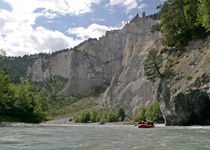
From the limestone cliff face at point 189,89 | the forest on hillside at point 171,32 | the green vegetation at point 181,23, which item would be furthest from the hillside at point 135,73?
the forest on hillside at point 171,32

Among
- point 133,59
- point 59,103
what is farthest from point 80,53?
point 133,59

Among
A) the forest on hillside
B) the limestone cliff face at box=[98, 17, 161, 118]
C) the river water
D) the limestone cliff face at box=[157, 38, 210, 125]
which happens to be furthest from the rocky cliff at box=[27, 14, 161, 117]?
the river water

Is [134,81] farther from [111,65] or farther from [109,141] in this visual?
[109,141]

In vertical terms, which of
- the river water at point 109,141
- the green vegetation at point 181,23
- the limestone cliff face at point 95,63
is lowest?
the river water at point 109,141

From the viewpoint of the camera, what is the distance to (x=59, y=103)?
433ft

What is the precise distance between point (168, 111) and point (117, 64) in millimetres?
113068

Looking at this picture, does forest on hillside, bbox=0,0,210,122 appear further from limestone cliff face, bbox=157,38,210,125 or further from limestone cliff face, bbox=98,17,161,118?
limestone cliff face, bbox=98,17,161,118

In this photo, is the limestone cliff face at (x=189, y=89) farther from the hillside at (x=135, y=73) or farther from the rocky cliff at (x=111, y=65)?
the rocky cliff at (x=111, y=65)

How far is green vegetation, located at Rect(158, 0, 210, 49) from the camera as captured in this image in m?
33.4

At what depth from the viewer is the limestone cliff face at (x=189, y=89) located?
27.1 meters

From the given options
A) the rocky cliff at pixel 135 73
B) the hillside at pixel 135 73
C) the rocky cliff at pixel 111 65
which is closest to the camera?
the rocky cliff at pixel 135 73

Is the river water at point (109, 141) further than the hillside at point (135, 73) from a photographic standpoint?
No

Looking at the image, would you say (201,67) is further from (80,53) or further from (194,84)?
(80,53)

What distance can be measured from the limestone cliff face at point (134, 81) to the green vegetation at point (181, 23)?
34.5 m
